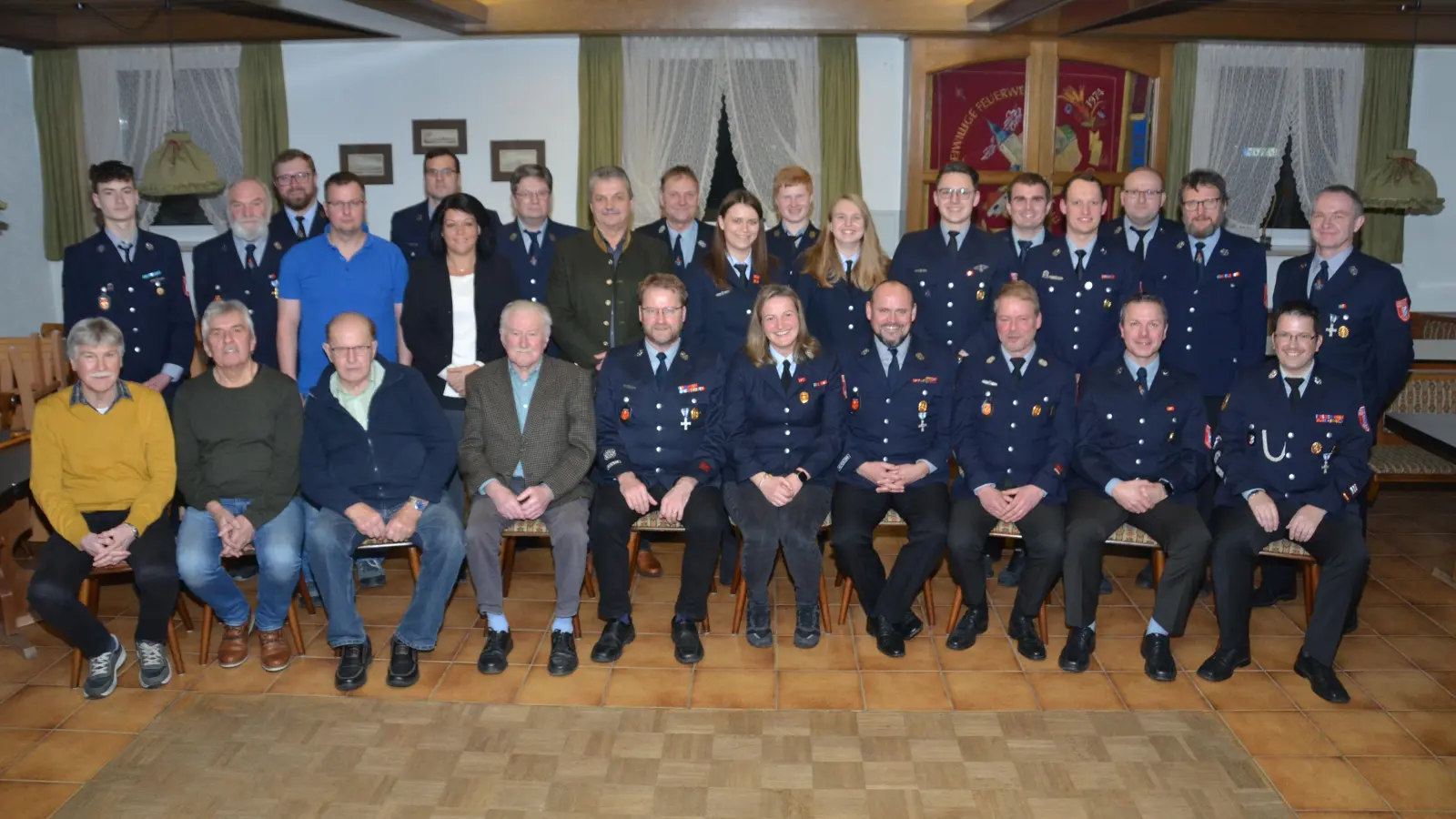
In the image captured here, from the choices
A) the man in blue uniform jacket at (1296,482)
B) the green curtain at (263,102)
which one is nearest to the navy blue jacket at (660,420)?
the man in blue uniform jacket at (1296,482)

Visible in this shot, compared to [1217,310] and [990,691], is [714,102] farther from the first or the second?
[990,691]

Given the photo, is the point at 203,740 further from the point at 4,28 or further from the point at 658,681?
the point at 4,28

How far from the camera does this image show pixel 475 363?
4.60m

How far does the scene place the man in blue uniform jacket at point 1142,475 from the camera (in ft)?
13.2

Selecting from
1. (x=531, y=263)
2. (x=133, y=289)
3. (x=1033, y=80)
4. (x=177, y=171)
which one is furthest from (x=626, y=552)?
(x=1033, y=80)

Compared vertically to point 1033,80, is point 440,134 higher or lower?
lower

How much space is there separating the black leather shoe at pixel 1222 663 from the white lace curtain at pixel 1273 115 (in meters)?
5.24

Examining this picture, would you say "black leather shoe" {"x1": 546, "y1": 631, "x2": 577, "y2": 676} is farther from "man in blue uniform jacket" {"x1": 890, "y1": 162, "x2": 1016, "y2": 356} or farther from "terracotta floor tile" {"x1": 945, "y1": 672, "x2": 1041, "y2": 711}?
"man in blue uniform jacket" {"x1": 890, "y1": 162, "x2": 1016, "y2": 356}

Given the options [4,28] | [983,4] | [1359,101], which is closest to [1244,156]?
[1359,101]

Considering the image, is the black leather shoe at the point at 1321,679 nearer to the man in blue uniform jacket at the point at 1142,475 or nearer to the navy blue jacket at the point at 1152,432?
the man in blue uniform jacket at the point at 1142,475

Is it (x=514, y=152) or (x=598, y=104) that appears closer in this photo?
(x=598, y=104)

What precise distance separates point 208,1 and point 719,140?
3.47 m

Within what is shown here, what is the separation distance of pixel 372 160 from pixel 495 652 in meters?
5.08

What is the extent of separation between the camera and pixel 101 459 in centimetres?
391
